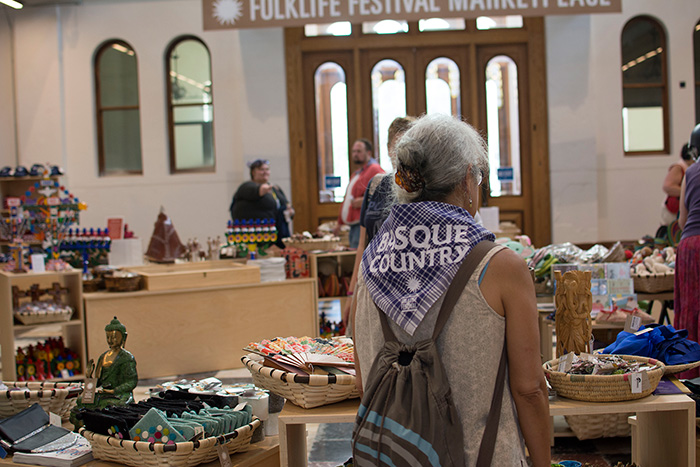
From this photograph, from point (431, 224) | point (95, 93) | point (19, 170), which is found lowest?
point (431, 224)

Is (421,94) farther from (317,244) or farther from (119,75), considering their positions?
(119,75)

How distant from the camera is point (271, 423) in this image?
254 cm

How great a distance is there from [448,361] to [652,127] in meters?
9.05

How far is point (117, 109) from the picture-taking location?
9859 mm

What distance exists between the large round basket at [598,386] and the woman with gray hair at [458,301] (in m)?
0.53

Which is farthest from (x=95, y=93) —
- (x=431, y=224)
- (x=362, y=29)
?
(x=431, y=224)

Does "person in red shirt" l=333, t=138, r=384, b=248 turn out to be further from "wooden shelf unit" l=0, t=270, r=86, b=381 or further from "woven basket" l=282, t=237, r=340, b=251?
"wooden shelf unit" l=0, t=270, r=86, b=381

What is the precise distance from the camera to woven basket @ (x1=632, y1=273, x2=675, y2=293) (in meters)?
4.39

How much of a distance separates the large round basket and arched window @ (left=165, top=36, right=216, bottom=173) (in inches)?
321

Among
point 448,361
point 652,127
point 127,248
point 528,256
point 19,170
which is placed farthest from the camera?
point 652,127

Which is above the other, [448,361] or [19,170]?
[19,170]

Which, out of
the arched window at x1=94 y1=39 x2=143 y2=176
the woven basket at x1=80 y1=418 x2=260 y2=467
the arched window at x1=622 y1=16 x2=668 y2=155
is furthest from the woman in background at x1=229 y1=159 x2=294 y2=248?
the arched window at x1=622 y1=16 x2=668 y2=155

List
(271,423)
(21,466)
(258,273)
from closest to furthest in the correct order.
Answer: (21,466)
(271,423)
(258,273)

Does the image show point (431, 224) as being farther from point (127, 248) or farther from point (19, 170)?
point (19, 170)
